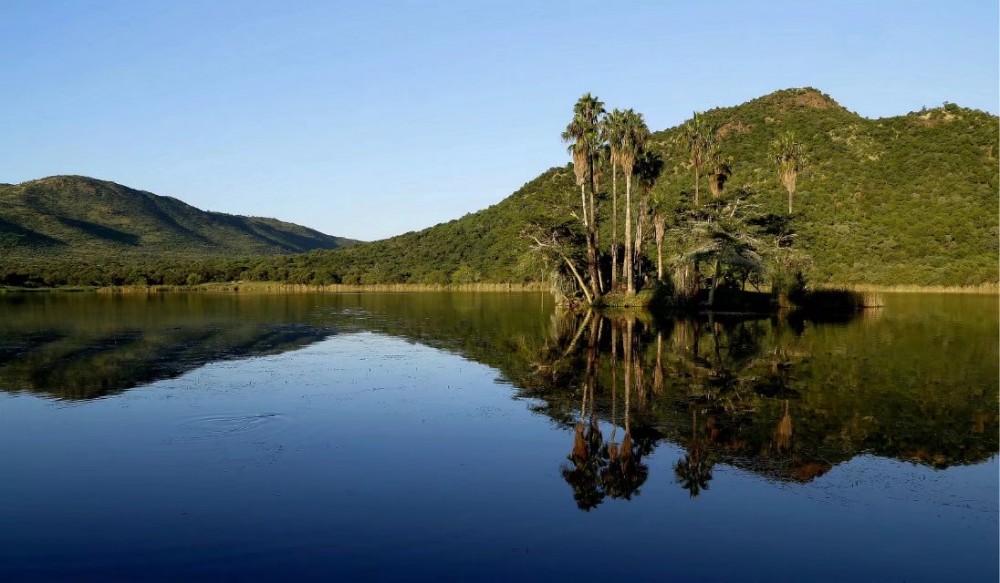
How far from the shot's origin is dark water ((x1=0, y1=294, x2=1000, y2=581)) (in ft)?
35.1

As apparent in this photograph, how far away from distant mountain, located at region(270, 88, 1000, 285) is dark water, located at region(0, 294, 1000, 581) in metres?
39.7

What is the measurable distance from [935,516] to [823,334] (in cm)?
2957

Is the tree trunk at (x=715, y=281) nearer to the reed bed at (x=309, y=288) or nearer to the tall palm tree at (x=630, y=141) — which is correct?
the tall palm tree at (x=630, y=141)

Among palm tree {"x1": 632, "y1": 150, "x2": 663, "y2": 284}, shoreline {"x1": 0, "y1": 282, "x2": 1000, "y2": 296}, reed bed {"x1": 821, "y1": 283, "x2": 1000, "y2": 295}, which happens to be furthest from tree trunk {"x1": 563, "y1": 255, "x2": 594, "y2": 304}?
shoreline {"x1": 0, "y1": 282, "x2": 1000, "y2": 296}

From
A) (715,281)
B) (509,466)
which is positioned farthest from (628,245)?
(509,466)

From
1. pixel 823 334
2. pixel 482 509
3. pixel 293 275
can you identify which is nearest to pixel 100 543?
pixel 482 509

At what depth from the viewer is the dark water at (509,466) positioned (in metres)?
10.7

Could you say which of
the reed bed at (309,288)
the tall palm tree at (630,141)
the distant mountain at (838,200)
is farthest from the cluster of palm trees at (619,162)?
the reed bed at (309,288)

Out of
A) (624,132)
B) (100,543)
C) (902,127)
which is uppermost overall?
(902,127)

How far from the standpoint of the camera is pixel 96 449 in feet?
56.2

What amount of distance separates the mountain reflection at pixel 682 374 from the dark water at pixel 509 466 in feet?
0.46

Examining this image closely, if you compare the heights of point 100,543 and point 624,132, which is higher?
point 624,132

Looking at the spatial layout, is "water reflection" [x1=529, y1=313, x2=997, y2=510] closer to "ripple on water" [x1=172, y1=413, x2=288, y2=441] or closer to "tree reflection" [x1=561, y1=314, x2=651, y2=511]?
"tree reflection" [x1=561, y1=314, x2=651, y2=511]

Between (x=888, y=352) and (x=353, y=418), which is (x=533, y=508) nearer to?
(x=353, y=418)
